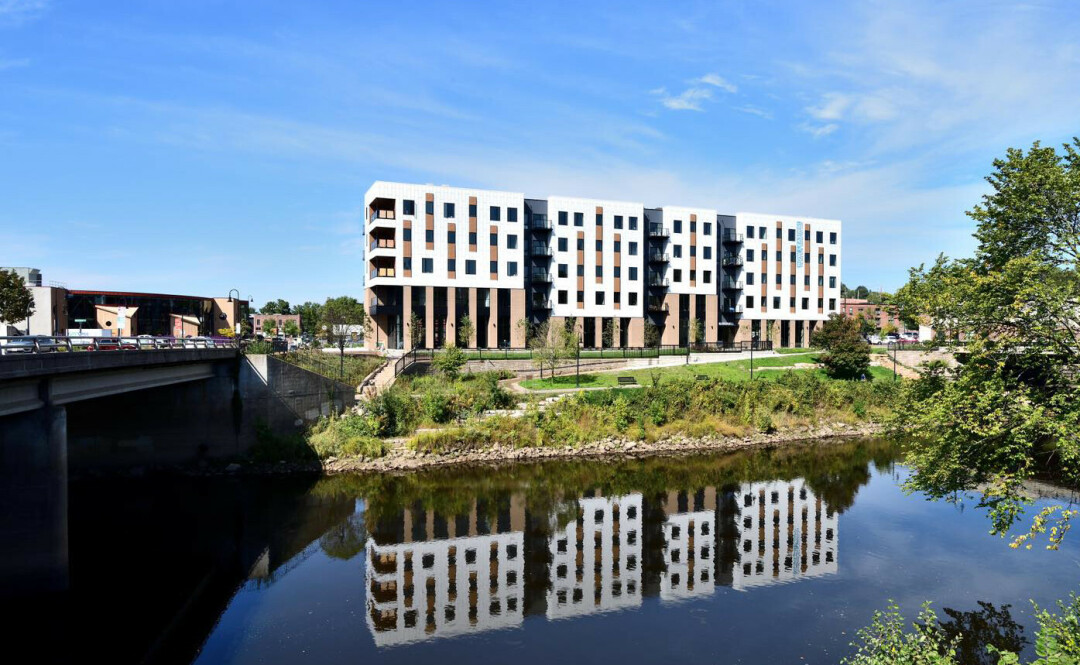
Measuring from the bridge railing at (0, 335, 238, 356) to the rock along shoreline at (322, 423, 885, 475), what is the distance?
9384 mm

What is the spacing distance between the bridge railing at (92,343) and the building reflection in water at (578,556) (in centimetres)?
1220

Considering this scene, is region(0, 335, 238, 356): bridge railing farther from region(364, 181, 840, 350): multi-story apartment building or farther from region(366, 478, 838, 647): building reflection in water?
region(364, 181, 840, 350): multi-story apartment building

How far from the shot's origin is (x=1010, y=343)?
48.9 ft

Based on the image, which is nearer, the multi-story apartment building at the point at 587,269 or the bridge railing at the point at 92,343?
the bridge railing at the point at 92,343

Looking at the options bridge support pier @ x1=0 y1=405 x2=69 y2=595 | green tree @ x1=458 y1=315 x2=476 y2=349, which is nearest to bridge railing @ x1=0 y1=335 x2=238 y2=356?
bridge support pier @ x1=0 y1=405 x2=69 y2=595

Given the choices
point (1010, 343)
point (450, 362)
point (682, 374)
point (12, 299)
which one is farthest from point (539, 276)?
point (1010, 343)

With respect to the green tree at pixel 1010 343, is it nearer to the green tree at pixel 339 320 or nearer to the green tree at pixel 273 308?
the green tree at pixel 339 320

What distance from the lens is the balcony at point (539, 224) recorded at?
70.4 meters

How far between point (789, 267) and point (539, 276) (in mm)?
35978

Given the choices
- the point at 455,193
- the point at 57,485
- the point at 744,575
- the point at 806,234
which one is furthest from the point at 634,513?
the point at 806,234

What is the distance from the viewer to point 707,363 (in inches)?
2459

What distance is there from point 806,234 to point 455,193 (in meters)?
48.9

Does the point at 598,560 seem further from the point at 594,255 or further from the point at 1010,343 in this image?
the point at 594,255

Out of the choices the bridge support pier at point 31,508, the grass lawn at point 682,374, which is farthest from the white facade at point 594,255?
the bridge support pier at point 31,508
